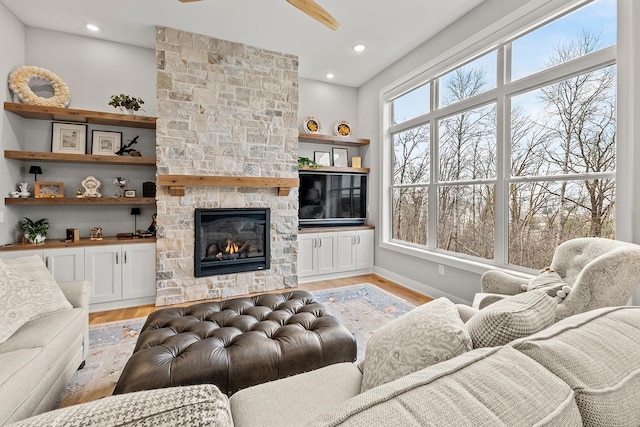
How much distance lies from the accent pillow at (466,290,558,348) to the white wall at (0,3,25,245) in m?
4.23

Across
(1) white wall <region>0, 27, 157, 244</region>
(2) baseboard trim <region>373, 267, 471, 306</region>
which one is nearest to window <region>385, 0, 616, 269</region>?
(2) baseboard trim <region>373, 267, 471, 306</region>

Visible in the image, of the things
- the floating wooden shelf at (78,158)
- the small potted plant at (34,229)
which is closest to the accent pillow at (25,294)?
the small potted plant at (34,229)

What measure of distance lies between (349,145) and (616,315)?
4.45 m

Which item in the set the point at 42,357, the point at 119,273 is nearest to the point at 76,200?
the point at 119,273

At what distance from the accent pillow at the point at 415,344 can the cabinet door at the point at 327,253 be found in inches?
132

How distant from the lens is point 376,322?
9.50 feet

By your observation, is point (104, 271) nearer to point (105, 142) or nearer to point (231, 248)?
point (231, 248)

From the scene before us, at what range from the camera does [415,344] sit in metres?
0.83

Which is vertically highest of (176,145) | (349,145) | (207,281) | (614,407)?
(349,145)

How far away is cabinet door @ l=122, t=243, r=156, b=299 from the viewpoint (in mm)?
3275

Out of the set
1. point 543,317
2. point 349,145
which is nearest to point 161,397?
point 543,317

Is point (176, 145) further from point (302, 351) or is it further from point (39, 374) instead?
point (302, 351)

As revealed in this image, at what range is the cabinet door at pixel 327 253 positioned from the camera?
436cm

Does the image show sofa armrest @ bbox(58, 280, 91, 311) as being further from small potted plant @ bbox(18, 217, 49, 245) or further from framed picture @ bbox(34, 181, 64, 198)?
framed picture @ bbox(34, 181, 64, 198)
